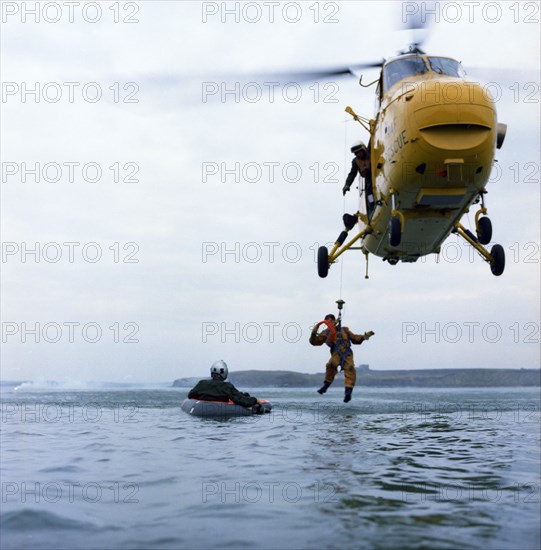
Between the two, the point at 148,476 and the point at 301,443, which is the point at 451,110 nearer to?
the point at 301,443

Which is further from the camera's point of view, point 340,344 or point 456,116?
point 340,344

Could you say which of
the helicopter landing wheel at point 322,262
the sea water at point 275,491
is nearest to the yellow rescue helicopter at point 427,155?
the helicopter landing wheel at point 322,262

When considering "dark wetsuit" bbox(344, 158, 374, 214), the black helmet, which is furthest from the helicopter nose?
"dark wetsuit" bbox(344, 158, 374, 214)

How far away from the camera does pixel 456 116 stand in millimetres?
10336

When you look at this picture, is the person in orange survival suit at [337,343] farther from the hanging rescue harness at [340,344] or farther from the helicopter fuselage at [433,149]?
the helicopter fuselage at [433,149]

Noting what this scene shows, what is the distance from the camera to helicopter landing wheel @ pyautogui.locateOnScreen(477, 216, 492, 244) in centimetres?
1316

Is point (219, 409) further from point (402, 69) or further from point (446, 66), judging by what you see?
point (446, 66)

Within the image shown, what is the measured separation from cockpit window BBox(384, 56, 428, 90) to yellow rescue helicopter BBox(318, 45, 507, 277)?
2 centimetres

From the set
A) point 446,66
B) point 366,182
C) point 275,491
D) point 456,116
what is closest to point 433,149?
point 456,116

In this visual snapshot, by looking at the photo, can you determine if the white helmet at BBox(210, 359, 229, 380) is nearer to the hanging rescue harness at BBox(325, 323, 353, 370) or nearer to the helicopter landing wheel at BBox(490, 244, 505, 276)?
the hanging rescue harness at BBox(325, 323, 353, 370)

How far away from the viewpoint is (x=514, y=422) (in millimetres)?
14078

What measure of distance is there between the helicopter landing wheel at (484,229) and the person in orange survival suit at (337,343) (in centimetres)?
390

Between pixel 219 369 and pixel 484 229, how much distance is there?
24.9 feet

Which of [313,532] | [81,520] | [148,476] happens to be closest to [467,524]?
[313,532]
